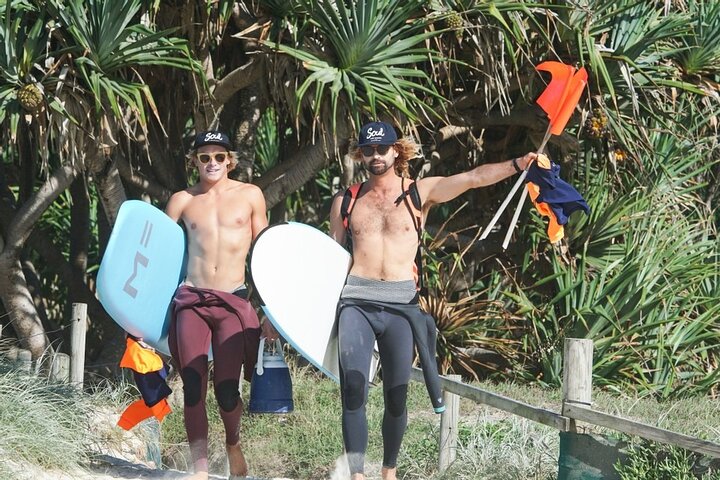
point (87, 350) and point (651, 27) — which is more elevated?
point (651, 27)

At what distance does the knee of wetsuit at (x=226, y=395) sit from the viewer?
218 inches

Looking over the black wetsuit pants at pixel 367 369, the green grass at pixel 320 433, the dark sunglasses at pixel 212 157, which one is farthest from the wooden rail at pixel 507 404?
the dark sunglasses at pixel 212 157

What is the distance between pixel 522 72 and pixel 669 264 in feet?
6.23

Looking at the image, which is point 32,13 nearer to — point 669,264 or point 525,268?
point 525,268

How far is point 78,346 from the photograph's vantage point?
7.25 meters

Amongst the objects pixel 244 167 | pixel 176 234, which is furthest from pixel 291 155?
pixel 176 234

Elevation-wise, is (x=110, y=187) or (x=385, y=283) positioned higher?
(x=110, y=187)

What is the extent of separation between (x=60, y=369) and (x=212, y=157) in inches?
93.2

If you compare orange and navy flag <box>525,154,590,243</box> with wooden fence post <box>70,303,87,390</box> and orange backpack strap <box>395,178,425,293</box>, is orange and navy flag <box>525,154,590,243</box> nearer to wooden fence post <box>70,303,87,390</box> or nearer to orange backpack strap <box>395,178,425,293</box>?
orange backpack strap <box>395,178,425,293</box>

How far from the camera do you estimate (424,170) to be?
9.09m

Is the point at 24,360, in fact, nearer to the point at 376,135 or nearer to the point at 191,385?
the point at 191,385

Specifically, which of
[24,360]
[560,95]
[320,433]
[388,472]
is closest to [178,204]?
[388,472]

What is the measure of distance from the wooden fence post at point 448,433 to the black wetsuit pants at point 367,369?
1022mm

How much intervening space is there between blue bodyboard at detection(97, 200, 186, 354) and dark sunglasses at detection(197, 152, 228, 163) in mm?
333
